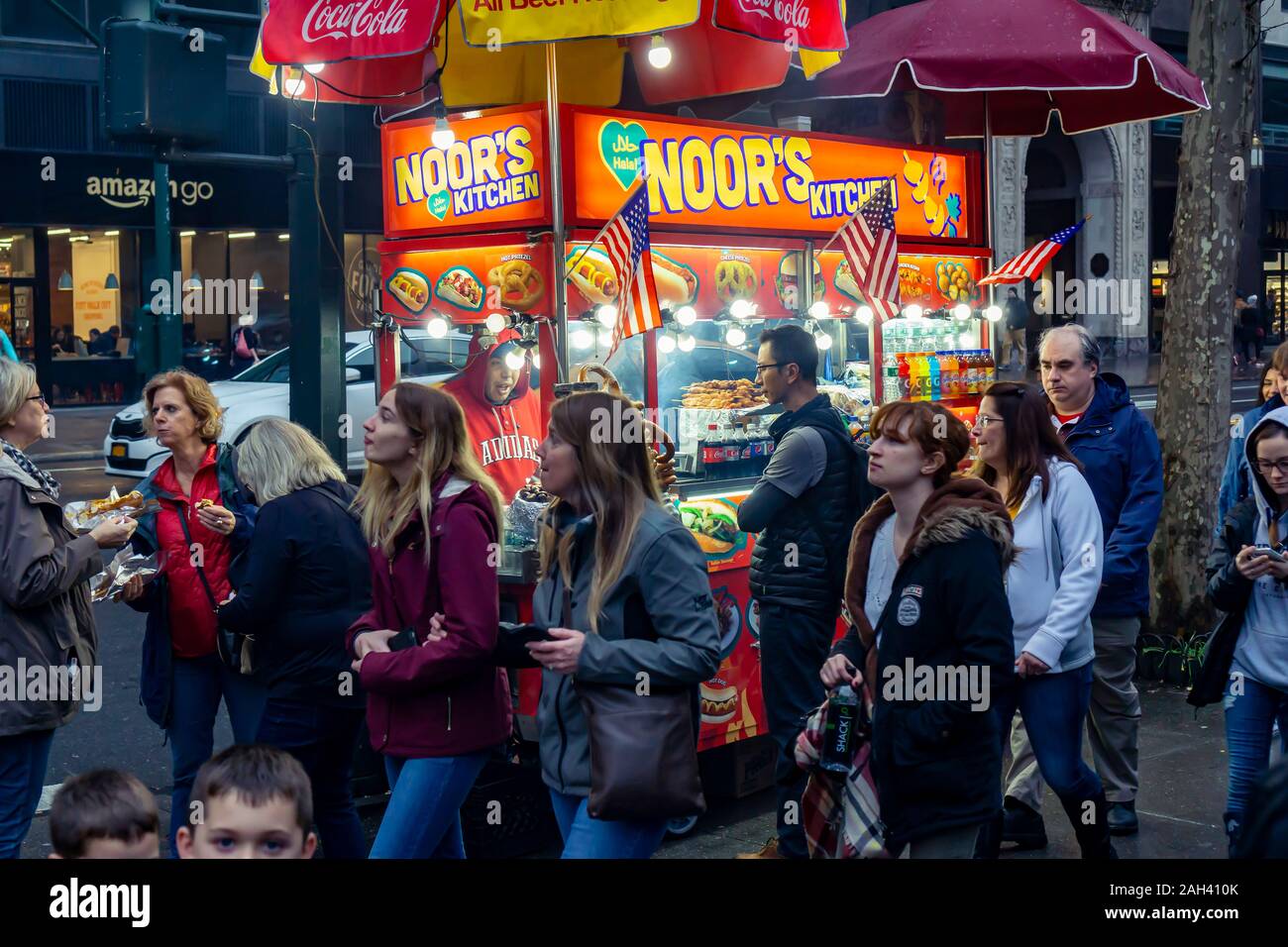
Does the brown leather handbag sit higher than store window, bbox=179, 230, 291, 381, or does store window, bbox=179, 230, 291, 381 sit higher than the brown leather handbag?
store window, bbox=179, 230, 291, 381

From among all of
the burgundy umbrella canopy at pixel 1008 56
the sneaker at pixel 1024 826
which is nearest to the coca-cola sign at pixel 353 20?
the burgundy umbrella canopy at pixel 1008 56

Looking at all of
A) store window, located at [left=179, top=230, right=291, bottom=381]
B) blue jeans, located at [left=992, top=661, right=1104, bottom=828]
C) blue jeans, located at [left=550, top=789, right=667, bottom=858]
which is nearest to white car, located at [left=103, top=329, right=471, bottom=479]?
store window, located at [left=179, top=230, right=291, bottom=381]

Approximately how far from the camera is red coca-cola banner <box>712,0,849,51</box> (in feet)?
20.0

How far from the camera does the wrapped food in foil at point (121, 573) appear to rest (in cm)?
496

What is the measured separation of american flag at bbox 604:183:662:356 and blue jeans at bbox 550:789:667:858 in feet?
9.30

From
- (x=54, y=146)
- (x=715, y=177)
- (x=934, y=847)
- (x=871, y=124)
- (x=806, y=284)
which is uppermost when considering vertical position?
(x=54, y=146)

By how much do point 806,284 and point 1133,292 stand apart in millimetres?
27621

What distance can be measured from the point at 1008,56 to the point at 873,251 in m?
1.49

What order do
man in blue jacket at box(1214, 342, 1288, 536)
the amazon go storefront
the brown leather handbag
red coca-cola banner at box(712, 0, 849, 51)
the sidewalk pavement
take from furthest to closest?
the amazon go storefront < the sidewalk pavement < red coca-cola banner at box(712, 0, 849, 51) < man in blue jacket at box(1214, 342, 1288, 536) < the brown leather handbag

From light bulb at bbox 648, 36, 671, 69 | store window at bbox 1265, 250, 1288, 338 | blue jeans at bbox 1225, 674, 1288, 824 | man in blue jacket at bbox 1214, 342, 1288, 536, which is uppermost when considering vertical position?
store window at bbox 1265, 250, 1288, 338

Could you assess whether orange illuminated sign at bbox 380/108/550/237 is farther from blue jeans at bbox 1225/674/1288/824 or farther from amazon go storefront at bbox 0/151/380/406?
amazon go storefront at bbox 0/151/380/406

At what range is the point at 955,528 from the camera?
3779mm
